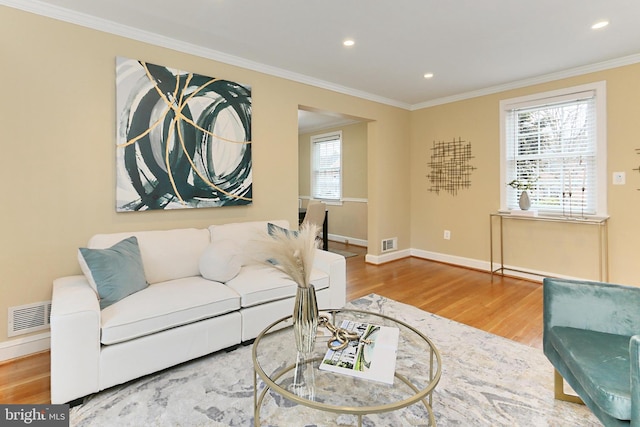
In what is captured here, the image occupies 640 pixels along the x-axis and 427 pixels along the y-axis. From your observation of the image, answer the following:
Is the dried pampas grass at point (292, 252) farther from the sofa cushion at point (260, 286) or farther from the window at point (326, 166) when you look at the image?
the window at point (326, 166)

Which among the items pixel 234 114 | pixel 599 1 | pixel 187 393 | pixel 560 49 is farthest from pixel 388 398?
pixel 560 49

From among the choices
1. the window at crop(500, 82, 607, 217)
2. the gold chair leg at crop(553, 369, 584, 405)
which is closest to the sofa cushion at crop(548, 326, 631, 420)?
the gold chair leg at crop(553, 369, 584, 405)

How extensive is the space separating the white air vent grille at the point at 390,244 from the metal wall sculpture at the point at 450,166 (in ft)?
3.31

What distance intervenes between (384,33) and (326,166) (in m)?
4.32

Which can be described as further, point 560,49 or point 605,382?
point 560,49

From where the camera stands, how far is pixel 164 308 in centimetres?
198

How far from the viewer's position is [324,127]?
22.7ft

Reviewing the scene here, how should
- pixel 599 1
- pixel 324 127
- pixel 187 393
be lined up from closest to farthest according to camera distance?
pixel 187 393
pixel 599 1
pixel 324 127

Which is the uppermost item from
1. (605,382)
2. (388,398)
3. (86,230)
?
(86,230)

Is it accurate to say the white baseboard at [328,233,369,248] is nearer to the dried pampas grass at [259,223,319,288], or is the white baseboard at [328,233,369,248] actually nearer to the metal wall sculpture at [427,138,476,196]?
the metal wall sculpture at [427,138,476,196]

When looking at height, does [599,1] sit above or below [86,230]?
above

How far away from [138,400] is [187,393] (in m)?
0.25

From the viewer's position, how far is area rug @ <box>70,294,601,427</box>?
5.35ft

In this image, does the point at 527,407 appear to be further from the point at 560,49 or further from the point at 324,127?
the point at 324,127
